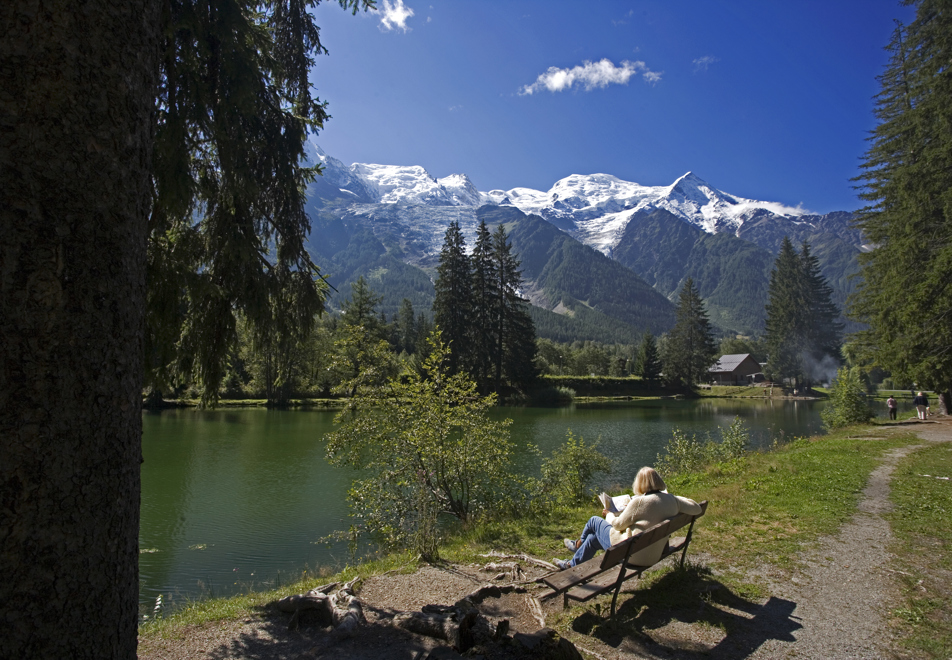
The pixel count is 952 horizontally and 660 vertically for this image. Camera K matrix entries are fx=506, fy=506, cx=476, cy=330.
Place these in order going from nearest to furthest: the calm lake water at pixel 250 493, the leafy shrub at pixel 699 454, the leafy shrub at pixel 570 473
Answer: the calm lake water at pixel 250 493, the leafy shrub at pixel 570 473, the leafy shrub at pixel 699 454

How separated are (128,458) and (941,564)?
717cm

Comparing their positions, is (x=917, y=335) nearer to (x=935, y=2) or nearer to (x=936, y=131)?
(x=936, y=131)

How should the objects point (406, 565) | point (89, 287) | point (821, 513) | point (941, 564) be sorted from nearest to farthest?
point (89, 287) → point (941, 564) → point (406, 565) → point (821, 513)

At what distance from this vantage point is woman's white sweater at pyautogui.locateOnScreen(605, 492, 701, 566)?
15.2ft

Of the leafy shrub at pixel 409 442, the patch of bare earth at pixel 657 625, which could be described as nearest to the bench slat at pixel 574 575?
the patch of bare earth at pixel 657 625

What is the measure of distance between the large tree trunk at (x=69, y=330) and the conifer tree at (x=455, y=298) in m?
42.0

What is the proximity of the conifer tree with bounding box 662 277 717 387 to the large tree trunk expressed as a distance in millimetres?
66940

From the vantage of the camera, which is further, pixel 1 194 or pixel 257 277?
pixel 257 277

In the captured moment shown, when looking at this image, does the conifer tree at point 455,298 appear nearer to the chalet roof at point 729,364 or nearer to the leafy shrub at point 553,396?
the leafy shrub at point 553,396

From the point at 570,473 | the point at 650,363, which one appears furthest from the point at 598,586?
the point at 650,363

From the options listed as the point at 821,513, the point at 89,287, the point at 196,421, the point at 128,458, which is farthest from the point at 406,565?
the point at 196,421

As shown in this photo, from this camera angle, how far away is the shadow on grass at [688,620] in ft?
12.4

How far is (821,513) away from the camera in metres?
7.30

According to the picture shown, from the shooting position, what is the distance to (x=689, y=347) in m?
69.8
